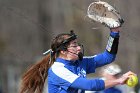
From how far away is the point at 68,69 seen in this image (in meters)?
8.89

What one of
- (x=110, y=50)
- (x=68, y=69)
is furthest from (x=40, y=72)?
(x=110, y=50)

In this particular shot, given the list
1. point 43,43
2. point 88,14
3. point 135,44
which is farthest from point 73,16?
point 88,14

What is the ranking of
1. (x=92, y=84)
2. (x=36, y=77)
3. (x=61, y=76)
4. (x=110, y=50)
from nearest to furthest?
(x=92, y=84) → (x=61, y=76) → (x=110, y=50) → (x=36, y=77)

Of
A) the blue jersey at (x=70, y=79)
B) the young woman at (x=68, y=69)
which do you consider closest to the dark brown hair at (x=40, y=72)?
the young woman at (x=68, y=69)

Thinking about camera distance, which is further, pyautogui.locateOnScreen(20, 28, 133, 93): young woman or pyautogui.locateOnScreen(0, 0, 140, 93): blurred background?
pyautogui.locateOnScreen(0, 0, 140, 93): blurred background

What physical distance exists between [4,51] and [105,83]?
21.7m

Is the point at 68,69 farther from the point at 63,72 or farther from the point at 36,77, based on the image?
the point at 36,77

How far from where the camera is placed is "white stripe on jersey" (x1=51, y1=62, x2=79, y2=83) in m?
8.77

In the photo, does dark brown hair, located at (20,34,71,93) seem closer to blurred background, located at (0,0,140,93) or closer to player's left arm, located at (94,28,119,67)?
player's left arm, located at (94,28,119,67)

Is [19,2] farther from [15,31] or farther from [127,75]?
[127,75]

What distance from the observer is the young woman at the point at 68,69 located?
872 cm

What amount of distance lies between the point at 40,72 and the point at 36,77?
88 millimetres

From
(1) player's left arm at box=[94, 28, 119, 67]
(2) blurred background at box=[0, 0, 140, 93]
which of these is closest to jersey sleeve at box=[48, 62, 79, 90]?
(1) player's left arm at box=[94, 28, 119, 67]

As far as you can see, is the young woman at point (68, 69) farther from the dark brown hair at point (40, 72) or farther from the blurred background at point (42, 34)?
the blurred background at point (42, 34)
